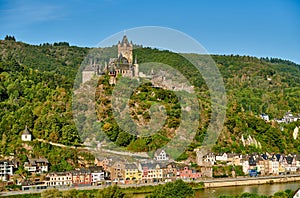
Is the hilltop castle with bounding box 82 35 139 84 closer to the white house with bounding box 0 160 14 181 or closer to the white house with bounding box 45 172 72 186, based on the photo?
the white house with bounding box 45 172 72 186

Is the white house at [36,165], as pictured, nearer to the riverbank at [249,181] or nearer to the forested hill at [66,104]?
the forested hill at [66,104]

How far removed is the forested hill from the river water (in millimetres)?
4356

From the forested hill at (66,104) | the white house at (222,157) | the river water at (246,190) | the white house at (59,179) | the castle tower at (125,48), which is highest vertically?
the castle tower at (125,48)

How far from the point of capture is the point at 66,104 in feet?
109

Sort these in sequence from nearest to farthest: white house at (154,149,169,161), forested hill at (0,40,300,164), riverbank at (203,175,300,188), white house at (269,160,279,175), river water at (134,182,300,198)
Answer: river water at (134,182,300,198) → riverbank at (203,175,300,188) → white house at (154,149,169,161) → forested hill at (0,40,300,164) → white house at (269,160,279,175)

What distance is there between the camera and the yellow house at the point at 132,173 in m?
26.8

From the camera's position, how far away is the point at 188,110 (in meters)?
33.8

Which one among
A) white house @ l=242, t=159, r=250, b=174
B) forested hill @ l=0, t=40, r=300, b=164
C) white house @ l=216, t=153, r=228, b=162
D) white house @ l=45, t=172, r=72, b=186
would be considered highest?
forested hill @ l=0, t=40, r=300, b=164

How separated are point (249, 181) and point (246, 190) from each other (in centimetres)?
281

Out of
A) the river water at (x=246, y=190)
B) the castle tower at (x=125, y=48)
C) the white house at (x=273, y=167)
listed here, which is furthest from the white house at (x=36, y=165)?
the castle tower at (x=125, y=48)

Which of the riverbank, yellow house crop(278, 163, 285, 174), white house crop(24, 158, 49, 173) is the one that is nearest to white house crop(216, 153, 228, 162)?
the riverbank

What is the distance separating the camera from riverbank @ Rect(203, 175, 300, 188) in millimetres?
27219

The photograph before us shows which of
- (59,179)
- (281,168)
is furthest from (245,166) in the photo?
(59,179)

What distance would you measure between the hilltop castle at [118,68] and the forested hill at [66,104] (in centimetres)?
164
